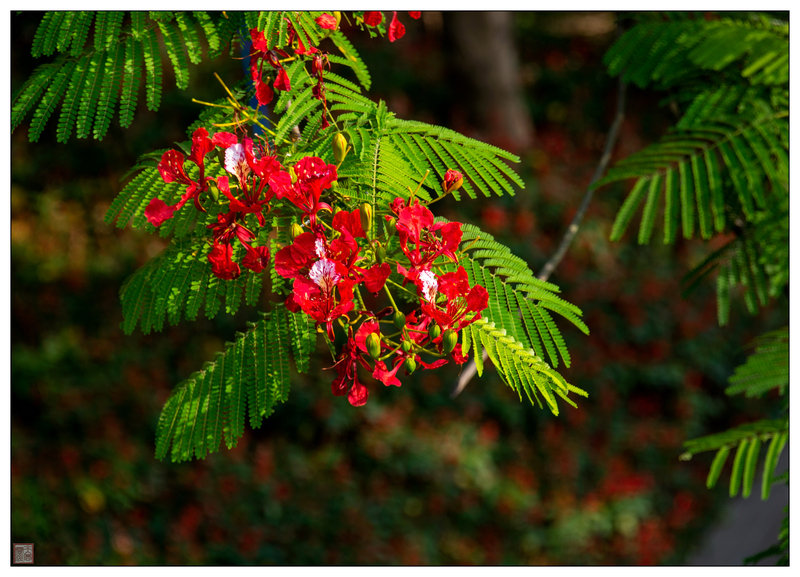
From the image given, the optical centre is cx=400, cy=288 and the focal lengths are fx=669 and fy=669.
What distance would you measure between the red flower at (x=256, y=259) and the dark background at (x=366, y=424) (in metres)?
2.54

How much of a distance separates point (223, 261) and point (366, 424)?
3.02 metres

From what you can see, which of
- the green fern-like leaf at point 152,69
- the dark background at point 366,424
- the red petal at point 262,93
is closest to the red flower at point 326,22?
the red petal at point 262,93

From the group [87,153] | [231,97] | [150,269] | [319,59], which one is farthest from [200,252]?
[87,153]

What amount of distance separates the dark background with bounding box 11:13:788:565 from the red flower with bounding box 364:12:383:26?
2.10 m

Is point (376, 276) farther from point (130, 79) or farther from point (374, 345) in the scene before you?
point (130, 79)

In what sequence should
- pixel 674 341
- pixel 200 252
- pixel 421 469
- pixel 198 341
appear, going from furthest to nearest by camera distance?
1. pixel 674 341
2. pixel 198 341
3. pixel 421 469
4. pixel 200 252

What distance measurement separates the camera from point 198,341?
4.27 metres

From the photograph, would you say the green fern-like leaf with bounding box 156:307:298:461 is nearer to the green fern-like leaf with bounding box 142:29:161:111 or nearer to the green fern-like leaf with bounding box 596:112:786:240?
the green fern-like leaf with bounding box 142:29:161:111

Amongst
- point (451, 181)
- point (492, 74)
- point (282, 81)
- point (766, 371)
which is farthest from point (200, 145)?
point (492, 74)

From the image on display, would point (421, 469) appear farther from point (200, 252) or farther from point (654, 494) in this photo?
point (200, 252)

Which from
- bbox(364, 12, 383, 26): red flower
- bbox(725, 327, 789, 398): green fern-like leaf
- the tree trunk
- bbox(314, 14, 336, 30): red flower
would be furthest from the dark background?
bbox(314, 14, 336, 30): red flower

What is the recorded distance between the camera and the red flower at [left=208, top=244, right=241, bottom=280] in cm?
106

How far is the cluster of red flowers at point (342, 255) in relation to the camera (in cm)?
95

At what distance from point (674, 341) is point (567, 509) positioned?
159cm
